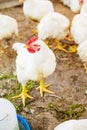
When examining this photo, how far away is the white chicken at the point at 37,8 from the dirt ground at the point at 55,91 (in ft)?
1.20

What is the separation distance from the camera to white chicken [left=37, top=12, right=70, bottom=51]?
14.0 ft

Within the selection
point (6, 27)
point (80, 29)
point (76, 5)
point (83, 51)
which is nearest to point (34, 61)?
point (83, 51)

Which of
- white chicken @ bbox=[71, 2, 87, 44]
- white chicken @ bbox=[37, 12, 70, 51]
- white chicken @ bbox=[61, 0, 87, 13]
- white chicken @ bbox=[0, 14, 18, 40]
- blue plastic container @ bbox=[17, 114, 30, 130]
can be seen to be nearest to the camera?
blue plastic container @ bbox=[17, 114, 30, 130]

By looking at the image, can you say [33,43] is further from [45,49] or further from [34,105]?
[34,105]

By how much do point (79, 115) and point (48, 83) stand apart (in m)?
0.63

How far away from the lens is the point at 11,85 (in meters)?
3.97

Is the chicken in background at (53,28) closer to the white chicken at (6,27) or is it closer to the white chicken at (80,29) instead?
the white chicken at (80,29)

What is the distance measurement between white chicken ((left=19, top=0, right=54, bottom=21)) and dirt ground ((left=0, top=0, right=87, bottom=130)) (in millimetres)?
366

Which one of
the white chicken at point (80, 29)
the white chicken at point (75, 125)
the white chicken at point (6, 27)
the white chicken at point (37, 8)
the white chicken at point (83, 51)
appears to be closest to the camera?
the white chicken at point (75, 125)

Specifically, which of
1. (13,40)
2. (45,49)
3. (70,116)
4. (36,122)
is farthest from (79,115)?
(13,40)

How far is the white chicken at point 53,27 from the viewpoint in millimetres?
4266

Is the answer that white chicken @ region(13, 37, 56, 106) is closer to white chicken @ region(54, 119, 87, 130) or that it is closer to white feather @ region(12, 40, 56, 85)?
white feather @ region(12, 40, 56, 85)

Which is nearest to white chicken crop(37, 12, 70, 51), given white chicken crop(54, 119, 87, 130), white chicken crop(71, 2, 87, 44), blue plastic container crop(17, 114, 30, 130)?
white chicken crop(71, 2, 87, 44)

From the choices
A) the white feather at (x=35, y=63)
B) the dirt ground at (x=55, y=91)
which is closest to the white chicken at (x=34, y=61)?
the white feather at (x=35, y=63)
